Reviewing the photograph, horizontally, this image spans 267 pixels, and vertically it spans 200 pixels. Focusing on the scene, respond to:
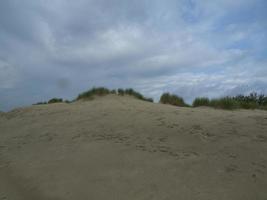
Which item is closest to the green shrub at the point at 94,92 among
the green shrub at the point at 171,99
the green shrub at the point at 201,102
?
the green shrub at the point at 171,99

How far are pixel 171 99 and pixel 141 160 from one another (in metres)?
8.99

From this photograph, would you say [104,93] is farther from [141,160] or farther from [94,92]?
[141,160]

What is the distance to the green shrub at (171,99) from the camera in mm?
12984

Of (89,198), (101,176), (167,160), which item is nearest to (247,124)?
(167,160)

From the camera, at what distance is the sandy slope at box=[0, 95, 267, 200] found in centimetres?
361

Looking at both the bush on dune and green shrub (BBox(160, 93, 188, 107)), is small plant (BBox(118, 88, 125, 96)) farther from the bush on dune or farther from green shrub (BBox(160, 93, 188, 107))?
green shrub (BBox(160, 93, 188, 107))

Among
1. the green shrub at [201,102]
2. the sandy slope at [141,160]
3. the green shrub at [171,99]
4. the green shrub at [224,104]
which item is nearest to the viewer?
the sandy slope at [141,160]

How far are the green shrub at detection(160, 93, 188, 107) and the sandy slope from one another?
5.50m

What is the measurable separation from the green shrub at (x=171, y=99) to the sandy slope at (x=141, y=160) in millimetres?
5504

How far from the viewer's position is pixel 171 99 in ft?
43.7

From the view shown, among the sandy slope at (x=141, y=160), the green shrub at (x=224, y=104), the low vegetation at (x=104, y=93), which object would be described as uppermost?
the low vegetation at (x=104, y=93)

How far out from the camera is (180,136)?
5.54 metres

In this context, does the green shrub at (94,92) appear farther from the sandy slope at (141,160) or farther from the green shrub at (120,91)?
the sandy slope at (141,160)

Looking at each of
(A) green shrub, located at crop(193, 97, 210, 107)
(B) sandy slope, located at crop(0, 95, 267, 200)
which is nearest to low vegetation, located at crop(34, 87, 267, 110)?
(A) green shrub, located at crop(193, 97, 210, 107)
